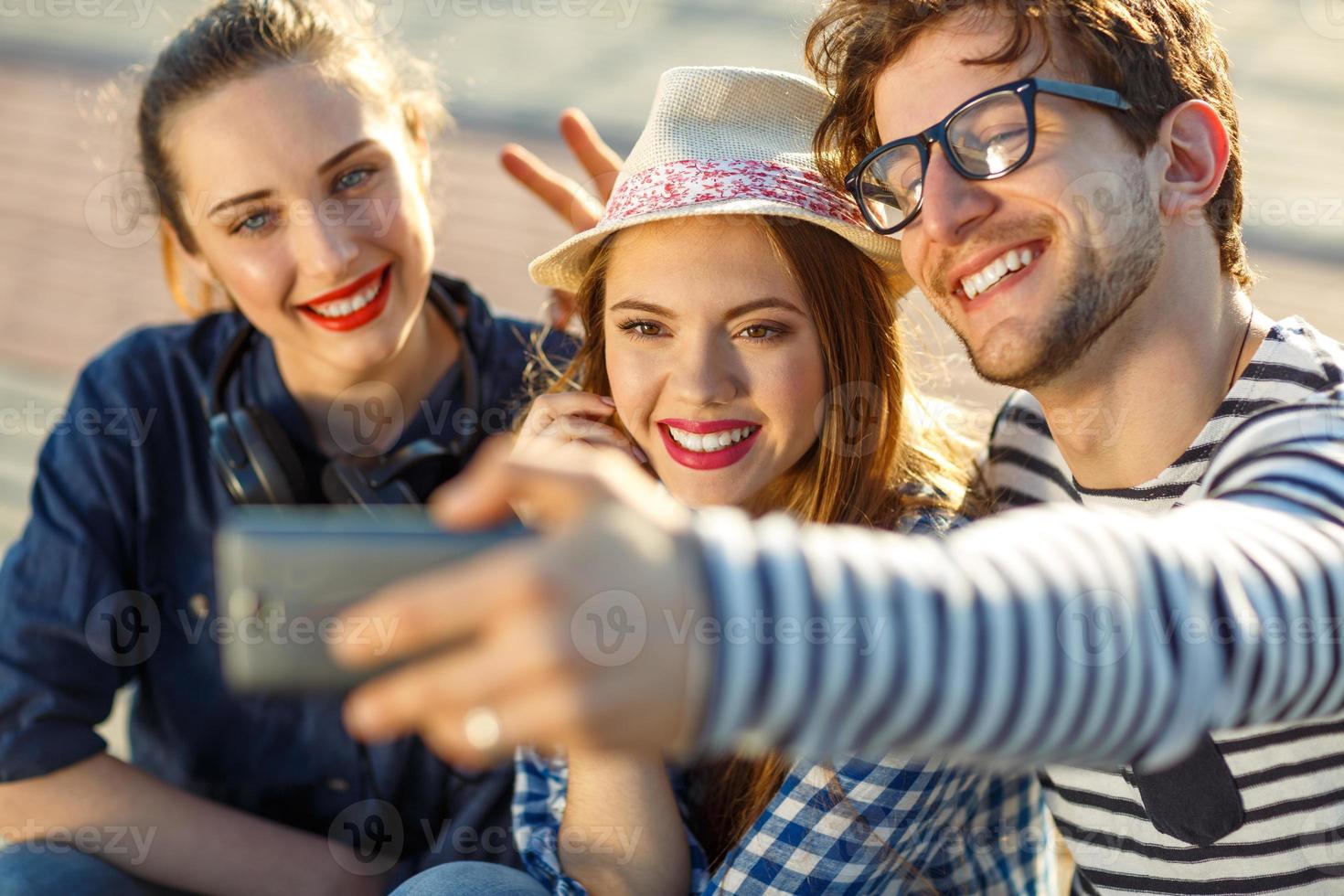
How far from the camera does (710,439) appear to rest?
207cm

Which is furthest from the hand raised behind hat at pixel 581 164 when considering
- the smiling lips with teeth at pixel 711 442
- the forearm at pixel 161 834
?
the forearm at pixel 161 834

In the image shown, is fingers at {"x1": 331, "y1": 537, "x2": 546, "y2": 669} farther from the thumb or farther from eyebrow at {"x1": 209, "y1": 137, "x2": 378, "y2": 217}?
eyebrow at {"x1": 209, "y1": 137, "x2": 378, "y2": 217}

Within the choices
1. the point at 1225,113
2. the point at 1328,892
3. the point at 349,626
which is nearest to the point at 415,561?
the point at 349,626

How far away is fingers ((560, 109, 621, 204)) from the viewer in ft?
9.50

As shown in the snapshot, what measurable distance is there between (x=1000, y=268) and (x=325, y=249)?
51.8 inches

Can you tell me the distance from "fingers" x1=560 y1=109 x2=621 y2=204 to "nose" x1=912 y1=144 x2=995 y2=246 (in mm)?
1227

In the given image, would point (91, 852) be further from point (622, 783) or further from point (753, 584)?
point (753, 584)

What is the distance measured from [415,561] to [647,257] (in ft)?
4.04

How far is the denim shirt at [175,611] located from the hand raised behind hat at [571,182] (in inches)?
12.2

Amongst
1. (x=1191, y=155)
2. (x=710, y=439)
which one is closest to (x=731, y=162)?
(x=710, y=439)

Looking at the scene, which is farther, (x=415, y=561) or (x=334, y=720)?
(x=334, y=720)

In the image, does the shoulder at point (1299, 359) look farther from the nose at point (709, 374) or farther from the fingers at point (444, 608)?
the fingers at point (444, 608)

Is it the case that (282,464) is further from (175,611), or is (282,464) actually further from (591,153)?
(591,153)

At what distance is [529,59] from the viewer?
8297 millimetres
